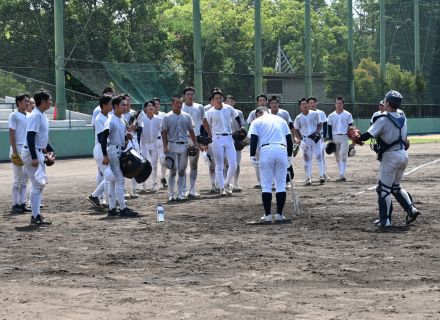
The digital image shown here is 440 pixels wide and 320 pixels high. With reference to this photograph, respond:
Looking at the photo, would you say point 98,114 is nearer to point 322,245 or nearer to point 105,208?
point 105,208

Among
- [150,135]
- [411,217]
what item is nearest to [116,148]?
[411,217]

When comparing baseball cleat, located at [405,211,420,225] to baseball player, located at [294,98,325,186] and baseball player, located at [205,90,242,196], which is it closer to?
baseball player, located at [205,90,242,196]

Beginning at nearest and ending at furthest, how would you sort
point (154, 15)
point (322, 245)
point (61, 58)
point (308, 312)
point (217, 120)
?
point (308, 312) → point (322, 245) → point (217, 120) → point (61, 58) → point (154, 15)

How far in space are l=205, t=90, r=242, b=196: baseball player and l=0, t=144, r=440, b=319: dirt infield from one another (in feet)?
5.36

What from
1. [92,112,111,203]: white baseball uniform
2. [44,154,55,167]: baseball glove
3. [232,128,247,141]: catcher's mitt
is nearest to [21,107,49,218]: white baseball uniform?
[44,154,55,167]: baseball glove

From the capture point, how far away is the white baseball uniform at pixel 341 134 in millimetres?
22719

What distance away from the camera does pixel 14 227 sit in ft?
46.9

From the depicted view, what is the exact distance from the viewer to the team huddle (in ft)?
44.3

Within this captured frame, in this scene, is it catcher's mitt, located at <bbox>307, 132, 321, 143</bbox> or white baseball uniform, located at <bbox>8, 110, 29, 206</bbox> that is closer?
→ white baseball uniform, located at <bbox>8, 110, 29, 206</bbox>

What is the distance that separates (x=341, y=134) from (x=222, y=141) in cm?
458

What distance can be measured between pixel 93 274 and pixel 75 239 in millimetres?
3040

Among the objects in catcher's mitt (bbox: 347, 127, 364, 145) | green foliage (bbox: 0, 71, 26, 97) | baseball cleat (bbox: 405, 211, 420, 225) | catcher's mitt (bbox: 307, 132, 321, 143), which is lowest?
baseball cleat (bbox: 405, 211, 420, 225)

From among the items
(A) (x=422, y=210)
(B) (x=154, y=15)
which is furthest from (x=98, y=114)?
(B) (x=154, y=15)

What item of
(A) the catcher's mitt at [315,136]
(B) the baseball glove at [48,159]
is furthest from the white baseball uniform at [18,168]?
(A) the catcher's mitt at [315,136]
